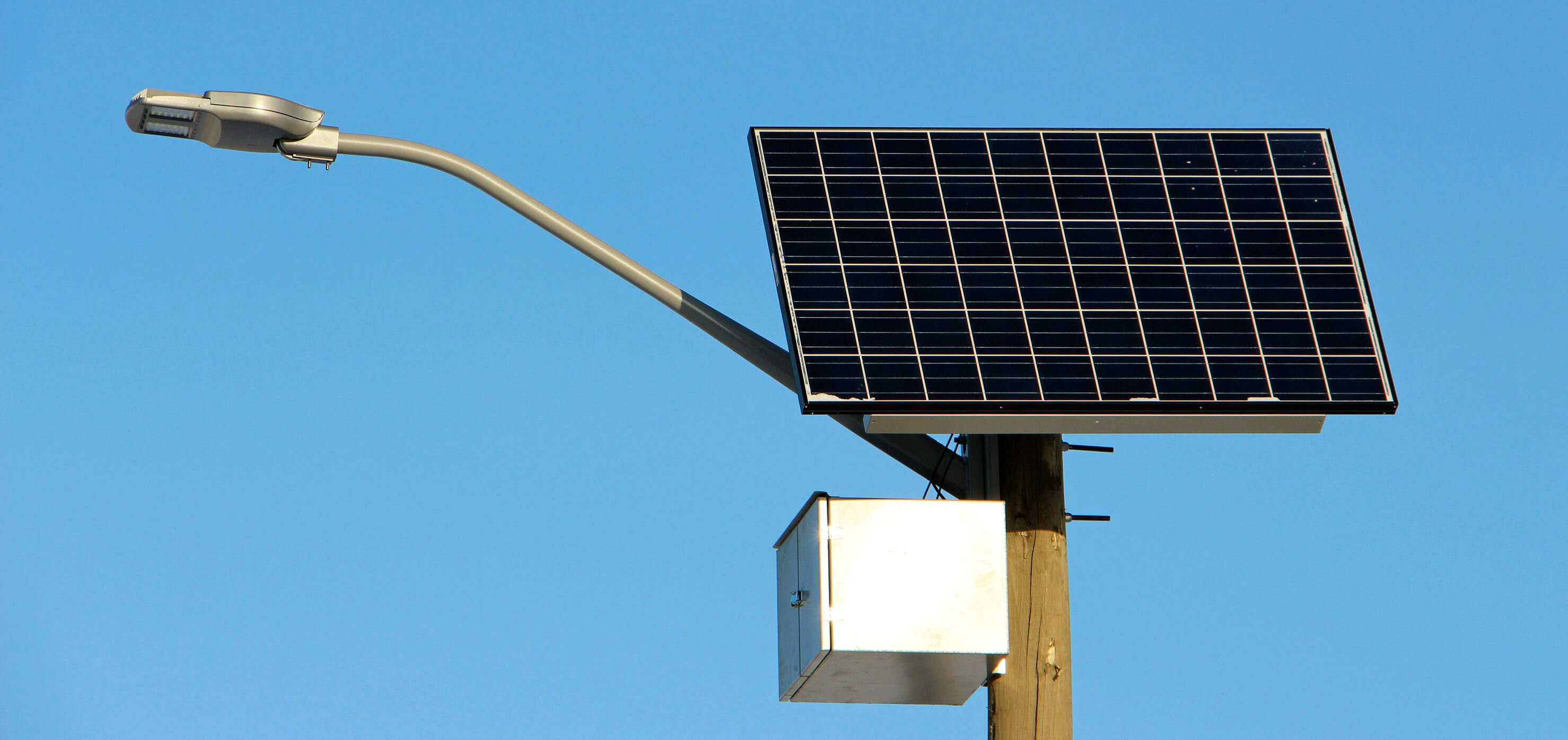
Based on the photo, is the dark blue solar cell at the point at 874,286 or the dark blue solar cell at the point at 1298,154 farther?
the dark blue solar cell at the point at 1298,154

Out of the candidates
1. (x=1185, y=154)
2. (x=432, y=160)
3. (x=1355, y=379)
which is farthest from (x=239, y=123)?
(x=1355, y=379)

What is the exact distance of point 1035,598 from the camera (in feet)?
23.5

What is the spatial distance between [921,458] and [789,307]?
1033 mm

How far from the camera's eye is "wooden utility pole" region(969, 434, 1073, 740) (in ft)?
23.1

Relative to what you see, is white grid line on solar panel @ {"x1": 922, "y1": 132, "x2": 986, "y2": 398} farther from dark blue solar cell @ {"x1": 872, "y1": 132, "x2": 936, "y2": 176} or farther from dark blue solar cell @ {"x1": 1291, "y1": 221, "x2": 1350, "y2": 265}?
dark blue solar cell @ {"x1": 1291, "y1": 221, "x2": 1350, "y2": 265}

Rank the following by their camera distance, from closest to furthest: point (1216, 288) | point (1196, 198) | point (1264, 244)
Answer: point (1216, 288)
point (1264, 244)
point (1196, 198)

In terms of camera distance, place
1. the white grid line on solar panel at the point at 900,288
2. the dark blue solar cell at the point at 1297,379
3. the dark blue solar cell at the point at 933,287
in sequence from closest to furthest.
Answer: the white grid line on solar panel at the point at 900,288 → the dark blue solar cell at the point at 1297,379 → the dark blue solar cell at the point at 933,287

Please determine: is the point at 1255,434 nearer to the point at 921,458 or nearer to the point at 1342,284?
the point at 1342,284

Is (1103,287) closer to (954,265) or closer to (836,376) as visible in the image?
(954,265)

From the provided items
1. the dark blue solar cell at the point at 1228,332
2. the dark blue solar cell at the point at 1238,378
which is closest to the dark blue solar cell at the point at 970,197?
the dark blue solar cell at the point at 1228,332

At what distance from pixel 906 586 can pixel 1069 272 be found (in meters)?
1.74

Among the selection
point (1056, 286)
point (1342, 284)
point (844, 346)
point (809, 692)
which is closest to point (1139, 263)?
point (1056, 286)

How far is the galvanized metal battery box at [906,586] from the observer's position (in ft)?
22.9

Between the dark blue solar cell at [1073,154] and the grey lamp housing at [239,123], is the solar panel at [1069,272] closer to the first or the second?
the dark blue solar cell at [1073,154]
